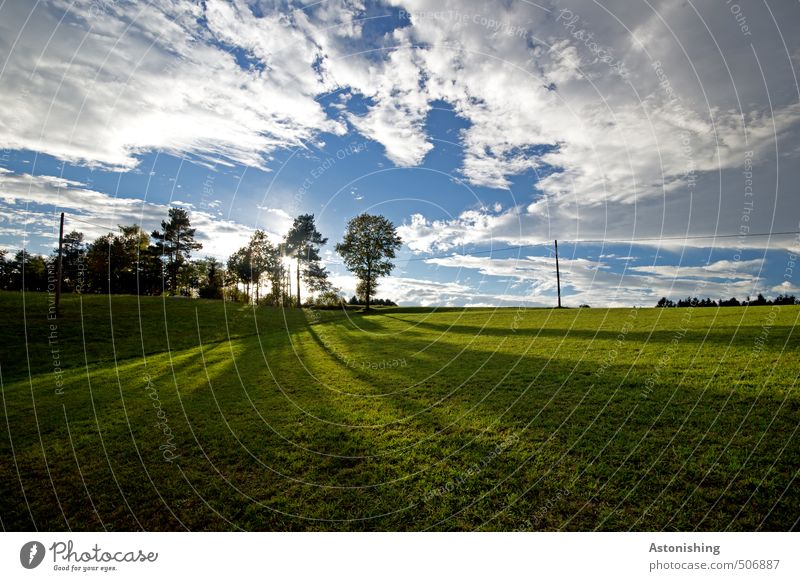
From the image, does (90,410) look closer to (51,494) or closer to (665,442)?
(51,494)

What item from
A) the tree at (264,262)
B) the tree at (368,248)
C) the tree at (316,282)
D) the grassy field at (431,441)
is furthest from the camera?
the tree at (264,262)

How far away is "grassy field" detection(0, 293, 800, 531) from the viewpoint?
596 centimetres

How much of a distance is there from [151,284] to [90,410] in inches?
2830

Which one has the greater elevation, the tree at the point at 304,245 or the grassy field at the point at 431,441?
the tree at the point at 304,245

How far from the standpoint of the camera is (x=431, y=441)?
8578 millimetres

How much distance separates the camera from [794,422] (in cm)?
816

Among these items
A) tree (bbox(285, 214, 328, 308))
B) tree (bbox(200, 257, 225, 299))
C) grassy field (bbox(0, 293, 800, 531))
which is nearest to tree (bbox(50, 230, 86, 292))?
tree (bbox(200, 257, 225, 299))

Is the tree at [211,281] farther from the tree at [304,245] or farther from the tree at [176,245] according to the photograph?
the tree at [304,245]

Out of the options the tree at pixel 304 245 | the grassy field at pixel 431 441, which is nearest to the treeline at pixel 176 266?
the tree at pixel 304 245

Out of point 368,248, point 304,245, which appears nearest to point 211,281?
point 304,245

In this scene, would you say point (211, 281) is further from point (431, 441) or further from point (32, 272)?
point (431, 441)

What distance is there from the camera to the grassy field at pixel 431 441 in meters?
5.96

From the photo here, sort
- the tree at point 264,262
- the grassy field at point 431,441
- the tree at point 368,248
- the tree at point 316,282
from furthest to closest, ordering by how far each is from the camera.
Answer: the tree at point 264,262 → the tree at point 316,282 → the tree at point 368,248 → the grassy field at point 431,441

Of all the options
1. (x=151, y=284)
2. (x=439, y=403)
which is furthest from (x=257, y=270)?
(x=439, y=403)
